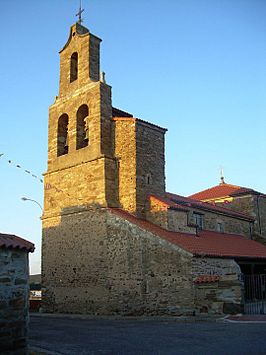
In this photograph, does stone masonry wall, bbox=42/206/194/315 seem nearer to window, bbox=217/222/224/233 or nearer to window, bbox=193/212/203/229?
window, bbox=193/212/203/229

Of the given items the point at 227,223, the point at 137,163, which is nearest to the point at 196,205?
the point at 227,223

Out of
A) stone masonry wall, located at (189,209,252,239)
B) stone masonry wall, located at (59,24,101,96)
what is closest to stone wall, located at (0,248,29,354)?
stone masonry wall, located at (59,24,101,96)

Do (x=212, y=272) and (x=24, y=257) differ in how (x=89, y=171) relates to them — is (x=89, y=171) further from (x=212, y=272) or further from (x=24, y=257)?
(x=24, y=257)

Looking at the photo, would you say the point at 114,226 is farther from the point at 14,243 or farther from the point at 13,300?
the point at 13,300

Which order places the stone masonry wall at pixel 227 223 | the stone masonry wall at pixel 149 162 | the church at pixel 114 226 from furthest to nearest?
1. the stone masonry wall at pixel 227 223
2. the stone masonry wall at pixel 149 162
3. the church at pixel 114 226

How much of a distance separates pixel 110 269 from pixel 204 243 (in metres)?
4.49

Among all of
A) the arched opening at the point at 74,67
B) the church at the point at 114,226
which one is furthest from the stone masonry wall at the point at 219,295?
the arched opening at the point at 74,67

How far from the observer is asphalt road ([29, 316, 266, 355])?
27.8 ft

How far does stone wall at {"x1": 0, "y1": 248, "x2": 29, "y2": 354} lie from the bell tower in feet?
32.0

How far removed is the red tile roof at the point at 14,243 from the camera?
8.08 metres

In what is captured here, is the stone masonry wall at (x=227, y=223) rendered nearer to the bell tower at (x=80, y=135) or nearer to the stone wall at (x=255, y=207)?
the stone wall at (x=255, y=207)

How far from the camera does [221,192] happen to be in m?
32.1

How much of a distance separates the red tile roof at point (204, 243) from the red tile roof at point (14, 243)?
796cm

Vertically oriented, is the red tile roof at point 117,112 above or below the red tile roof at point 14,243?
above
